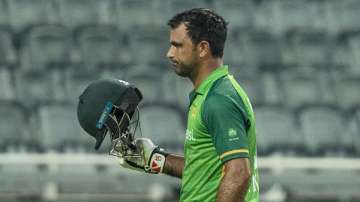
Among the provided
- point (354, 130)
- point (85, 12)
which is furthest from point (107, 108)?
point (85, 12)

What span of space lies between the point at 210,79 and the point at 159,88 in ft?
22.1

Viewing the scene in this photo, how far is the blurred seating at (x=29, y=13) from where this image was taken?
37.1 feet

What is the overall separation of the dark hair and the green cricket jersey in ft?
0.41

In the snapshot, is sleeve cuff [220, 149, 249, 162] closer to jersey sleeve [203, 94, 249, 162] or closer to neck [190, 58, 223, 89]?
jersey sleeve [203, 94, 249, 162]

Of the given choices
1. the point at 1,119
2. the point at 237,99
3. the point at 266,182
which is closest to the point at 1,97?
the point at 1,119

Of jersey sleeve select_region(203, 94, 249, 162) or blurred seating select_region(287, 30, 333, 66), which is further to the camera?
blurred seating select_region(287, 30, 333, 66)

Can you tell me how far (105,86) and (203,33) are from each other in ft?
2.16

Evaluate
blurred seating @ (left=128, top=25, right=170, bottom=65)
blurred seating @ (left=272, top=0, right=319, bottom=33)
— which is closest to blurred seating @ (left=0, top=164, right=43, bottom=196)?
blurred seating @ (left=128, top=25, right=170, bottom=65)

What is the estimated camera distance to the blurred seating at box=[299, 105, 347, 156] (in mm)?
10039

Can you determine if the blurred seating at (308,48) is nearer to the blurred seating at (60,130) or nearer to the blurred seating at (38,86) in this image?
the blurred seating at (38,86)

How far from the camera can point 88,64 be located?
1083cm

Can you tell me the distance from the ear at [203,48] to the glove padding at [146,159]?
2.52ft

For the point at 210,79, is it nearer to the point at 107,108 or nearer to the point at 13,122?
the point at 107,108

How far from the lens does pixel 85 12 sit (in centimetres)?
1166
